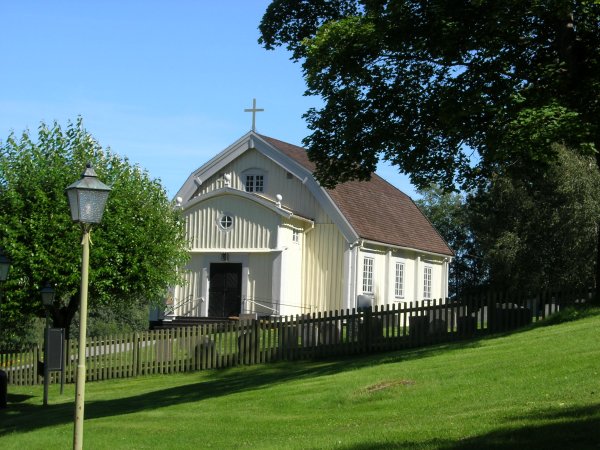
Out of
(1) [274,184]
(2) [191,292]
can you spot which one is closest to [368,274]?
(1) [274,184]

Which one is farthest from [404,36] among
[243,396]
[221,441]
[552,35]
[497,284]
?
[497,284]

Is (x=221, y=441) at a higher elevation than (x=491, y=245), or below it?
below

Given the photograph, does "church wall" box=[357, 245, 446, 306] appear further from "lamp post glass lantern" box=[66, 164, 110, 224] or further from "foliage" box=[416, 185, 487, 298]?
"lamp post glass lantern" box=[66, 164, 110, 224]

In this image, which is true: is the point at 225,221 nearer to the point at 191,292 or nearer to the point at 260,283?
the point at 260,283

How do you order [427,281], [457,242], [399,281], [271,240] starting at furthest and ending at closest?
[457,242]
[427,281]
[399,281]
[271,240]

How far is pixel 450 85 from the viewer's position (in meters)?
20.8

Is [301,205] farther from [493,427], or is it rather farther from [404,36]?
[493,427]

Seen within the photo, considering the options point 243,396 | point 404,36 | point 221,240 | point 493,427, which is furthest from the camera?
point 221,240

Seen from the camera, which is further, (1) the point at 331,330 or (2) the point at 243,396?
(1) the point at 331,330

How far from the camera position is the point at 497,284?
175 feet

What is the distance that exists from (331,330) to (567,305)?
6.71 m

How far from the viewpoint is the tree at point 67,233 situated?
28.7 metres

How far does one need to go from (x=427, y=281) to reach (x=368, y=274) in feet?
22.3

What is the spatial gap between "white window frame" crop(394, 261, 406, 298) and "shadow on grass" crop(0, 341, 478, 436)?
14.3 m
